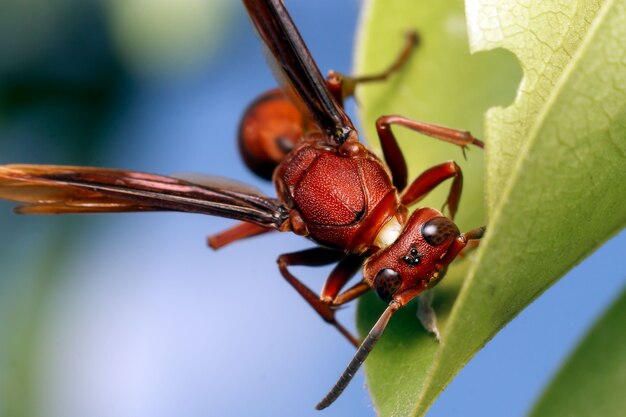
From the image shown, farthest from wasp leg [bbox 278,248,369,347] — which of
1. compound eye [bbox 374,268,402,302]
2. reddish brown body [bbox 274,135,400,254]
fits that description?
compound eye [bbox 374,268,402,302]

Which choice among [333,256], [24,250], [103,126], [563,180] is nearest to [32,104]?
[103,126]

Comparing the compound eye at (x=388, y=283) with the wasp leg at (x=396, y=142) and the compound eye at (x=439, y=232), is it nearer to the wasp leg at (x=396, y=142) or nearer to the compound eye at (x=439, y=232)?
the compound eye at (x=439, y=232)

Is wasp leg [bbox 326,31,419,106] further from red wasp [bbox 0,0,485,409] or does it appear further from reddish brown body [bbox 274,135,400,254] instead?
reddish brown body [bbox 274,135,400,254]

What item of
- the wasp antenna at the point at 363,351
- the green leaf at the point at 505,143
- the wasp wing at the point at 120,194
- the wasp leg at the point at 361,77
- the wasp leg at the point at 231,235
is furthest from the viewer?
the wasp leg at the point at 231,235

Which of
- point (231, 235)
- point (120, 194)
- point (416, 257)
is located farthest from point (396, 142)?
point (231, 235)

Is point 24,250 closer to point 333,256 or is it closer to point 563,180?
point 333,256

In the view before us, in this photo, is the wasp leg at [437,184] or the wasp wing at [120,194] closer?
the wasp leg at [437,184]

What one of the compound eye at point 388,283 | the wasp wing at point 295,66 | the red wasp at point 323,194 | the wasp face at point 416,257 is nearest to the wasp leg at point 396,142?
the red wasp at point 323,194
